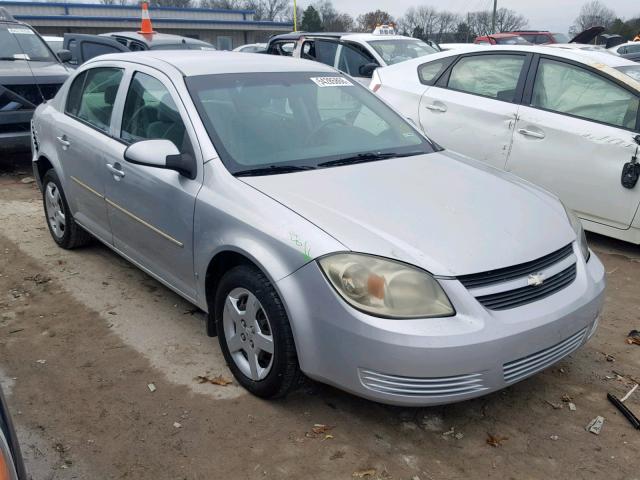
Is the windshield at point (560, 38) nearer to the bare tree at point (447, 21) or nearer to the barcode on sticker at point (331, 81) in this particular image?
the barcode on sticker at point (331, 81)

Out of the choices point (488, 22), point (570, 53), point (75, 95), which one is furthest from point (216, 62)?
point (488, 22)

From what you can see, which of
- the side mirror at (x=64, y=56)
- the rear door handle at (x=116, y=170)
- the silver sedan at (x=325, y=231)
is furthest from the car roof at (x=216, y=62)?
the side mirror at (x=64, y=56)

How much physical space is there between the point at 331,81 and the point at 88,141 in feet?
5.64

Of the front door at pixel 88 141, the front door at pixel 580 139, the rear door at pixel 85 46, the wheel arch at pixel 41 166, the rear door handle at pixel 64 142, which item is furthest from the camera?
the rear door at pixel 85 46

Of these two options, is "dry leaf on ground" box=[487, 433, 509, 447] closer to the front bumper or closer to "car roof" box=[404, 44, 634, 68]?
the front bumper

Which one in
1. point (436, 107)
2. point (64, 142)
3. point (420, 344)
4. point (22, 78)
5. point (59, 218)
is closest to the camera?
point (420, 344)

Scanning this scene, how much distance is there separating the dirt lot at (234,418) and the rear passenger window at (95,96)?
52.8 inches

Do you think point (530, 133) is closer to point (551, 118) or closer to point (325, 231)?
point (551, 118)

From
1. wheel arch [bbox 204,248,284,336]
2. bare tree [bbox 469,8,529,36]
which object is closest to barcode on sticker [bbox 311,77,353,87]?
wheel arch [bbox 204,248,284,336]

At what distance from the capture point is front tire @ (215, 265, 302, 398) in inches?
111

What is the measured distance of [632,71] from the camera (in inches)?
214

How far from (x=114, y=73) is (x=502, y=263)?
2.99 metres

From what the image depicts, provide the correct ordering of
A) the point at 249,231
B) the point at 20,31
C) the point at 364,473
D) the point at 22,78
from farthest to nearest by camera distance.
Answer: the point at 20,31 < the point at 22,78 < the point at 249,231 < the point at 364,473

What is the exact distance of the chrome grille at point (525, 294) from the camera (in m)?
2.64
